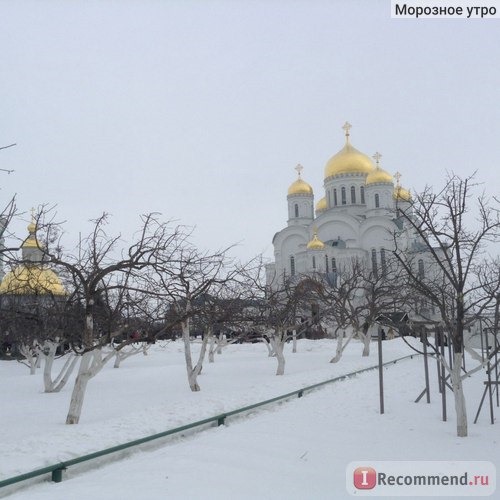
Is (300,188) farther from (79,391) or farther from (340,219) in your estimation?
(79,391)

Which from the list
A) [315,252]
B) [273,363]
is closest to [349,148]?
[315,252]

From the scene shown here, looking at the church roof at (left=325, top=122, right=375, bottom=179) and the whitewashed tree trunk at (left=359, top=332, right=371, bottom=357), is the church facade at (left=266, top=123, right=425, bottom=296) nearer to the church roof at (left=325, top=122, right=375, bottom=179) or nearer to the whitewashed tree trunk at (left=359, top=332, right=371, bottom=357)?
the church roof at (left=325, top=122, right=375, bottom=179)

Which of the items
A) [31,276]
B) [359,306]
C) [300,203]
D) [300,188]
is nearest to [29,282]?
[31,276]

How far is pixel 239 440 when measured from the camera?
8.70m

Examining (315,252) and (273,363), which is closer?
(273,363)

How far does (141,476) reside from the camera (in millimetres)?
6664

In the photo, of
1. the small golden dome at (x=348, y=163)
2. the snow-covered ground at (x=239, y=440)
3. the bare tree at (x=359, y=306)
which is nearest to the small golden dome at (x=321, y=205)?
the small golden dome at (x=348, y=163)

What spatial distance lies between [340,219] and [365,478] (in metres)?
52.1

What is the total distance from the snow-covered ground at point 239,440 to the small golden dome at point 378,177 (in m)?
42.2

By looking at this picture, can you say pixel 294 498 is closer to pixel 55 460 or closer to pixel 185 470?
pixel 185 470

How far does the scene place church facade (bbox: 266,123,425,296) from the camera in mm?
55062

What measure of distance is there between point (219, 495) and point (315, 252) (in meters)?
48.9

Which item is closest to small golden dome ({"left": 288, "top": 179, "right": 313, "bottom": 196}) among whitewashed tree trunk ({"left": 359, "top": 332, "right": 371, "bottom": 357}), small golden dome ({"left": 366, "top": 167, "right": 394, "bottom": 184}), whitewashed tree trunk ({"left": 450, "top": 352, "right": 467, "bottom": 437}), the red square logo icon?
small golden dome ({"left": 366, "top": 167, "right": 394, "bottom": 184})

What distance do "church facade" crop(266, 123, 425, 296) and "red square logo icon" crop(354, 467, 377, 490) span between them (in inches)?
1783
